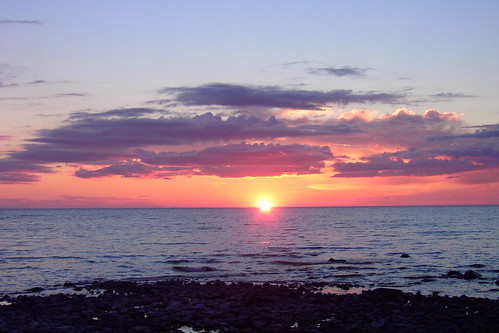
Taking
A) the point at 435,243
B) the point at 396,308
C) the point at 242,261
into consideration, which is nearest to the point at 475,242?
the point at 435,243

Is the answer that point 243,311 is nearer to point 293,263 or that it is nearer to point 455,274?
point 455,274

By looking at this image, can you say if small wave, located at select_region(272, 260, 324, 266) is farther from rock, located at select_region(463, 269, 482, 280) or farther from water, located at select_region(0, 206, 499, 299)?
rock, located at select_region(463, 269, 482, 280)

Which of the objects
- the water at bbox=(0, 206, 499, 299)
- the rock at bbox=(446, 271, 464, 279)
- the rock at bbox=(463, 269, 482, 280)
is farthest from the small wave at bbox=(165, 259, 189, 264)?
the rock at bbox=(463, 269, 482, 280)

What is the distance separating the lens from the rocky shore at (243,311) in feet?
79.1

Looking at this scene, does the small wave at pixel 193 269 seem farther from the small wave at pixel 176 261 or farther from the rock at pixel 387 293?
the rock at pixel 387 293

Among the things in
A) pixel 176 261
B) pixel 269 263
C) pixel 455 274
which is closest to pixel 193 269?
pixel 176 261

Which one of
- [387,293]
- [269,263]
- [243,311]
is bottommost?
[269,263]

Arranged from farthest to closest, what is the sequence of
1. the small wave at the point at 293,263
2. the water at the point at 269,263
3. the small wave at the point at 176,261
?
the small wave at the point at 176,261 < the small wave at the point at 293,263 < the water at the point at 269,263

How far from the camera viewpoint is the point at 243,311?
27531 millimetres

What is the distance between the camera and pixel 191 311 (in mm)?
27312

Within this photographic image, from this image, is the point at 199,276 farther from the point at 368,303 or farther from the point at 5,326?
the point at 5,326

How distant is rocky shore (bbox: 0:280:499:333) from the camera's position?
2411 centimetres

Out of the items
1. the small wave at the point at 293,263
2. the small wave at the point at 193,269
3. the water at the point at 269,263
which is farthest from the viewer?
the small wave at the point at 293,263

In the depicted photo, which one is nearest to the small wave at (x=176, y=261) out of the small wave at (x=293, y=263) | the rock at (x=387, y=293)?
the small wave at (x=293, y=263)
